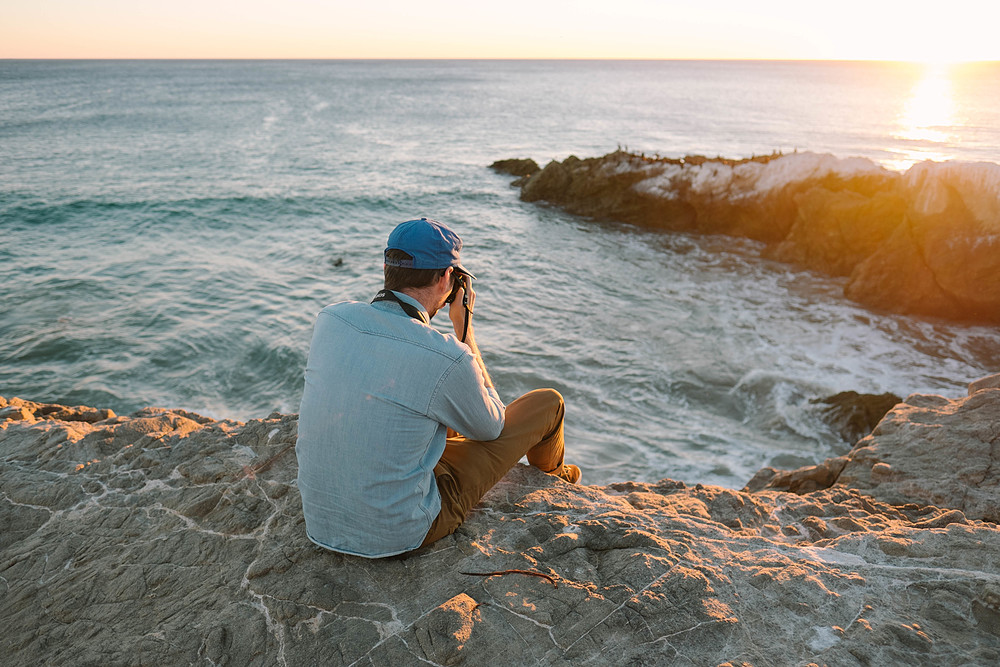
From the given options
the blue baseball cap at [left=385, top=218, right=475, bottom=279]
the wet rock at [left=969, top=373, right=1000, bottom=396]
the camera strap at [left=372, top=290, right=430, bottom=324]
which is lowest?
the wet rock at [left=969, top=373, right=1000, bottom=396]

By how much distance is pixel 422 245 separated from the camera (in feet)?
8.80

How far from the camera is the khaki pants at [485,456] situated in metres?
3.00

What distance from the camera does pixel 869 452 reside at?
16.7 feet

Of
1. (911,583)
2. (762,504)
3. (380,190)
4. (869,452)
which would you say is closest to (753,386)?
(869,452)

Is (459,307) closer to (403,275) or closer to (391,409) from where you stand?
(403,275)

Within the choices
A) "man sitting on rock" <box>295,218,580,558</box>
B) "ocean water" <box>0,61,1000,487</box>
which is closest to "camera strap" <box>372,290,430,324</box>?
"man sitting on rock" <box>295,218,580,558</box>

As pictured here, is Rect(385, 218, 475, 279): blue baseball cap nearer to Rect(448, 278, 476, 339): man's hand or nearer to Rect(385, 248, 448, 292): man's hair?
Rect(385, 248, 448, 292): man's hair

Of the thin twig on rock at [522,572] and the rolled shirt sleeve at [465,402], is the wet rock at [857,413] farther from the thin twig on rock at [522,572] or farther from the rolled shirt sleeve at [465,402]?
the rolled shirt sleeve at [465,402]

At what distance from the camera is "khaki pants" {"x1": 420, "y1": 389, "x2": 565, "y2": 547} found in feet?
9.86

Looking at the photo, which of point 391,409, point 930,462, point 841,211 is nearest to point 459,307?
point 391,409

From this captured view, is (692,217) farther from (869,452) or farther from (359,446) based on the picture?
(359,446)

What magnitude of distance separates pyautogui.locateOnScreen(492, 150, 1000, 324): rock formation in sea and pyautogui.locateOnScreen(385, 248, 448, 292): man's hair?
1298cm

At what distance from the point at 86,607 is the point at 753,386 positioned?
8.65m

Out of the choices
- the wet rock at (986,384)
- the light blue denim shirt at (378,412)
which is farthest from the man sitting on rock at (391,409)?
the wet rock at (986,384)
